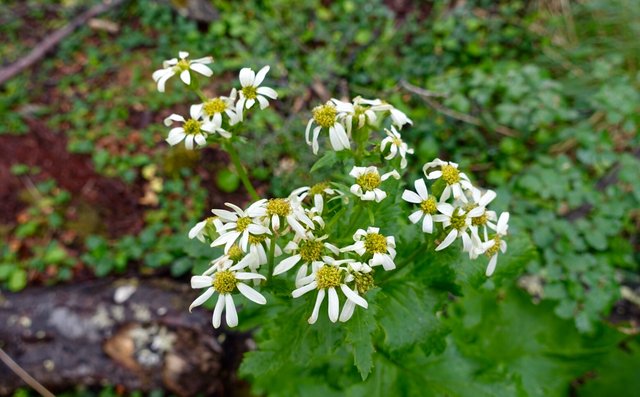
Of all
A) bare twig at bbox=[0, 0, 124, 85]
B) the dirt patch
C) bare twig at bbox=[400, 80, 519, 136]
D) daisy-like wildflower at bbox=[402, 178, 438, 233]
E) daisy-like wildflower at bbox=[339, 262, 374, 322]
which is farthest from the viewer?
bare twig at bbox=[0, 0, 124, 85]

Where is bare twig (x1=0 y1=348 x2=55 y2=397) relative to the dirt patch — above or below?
below

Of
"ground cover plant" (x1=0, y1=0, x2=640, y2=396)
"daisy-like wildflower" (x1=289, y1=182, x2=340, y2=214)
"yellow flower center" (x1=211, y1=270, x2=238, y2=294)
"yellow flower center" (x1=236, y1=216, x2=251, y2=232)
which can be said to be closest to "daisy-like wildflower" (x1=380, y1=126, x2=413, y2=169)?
"ground cover plant" (x1=0, y1=0, x2=640, y2=396)

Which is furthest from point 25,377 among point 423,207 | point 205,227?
point 423,207

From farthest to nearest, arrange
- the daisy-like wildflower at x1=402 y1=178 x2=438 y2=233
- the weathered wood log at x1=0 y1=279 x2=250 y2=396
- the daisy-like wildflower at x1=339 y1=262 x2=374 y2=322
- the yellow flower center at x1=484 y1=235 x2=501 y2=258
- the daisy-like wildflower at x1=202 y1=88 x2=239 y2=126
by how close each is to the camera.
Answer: the weathered wood log at x1=0 y1=279 x2=250 y2=396 < the daisy-like wildflower at x1=202 y1=88 x2=239 y2=126 < the yellow flower center at x1=484 y1=235 x2=501 y2=258 < the daisy-like wildflower at x1=402 y1=178 x2=438 y2=233 < the daisy-like wildflower at x1=339 y1=262 x2=374 y2=322

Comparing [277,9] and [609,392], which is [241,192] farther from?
[609,392]

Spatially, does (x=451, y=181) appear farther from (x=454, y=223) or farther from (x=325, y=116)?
(x=325, y=116)

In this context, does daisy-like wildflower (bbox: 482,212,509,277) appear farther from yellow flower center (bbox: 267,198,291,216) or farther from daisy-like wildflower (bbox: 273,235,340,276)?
yellow flower center (bbox: 267,198,291,216)

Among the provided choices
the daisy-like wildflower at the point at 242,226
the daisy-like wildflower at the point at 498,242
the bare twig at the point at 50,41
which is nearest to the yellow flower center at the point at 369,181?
the daisy-like wildflower at the point at 242,226
